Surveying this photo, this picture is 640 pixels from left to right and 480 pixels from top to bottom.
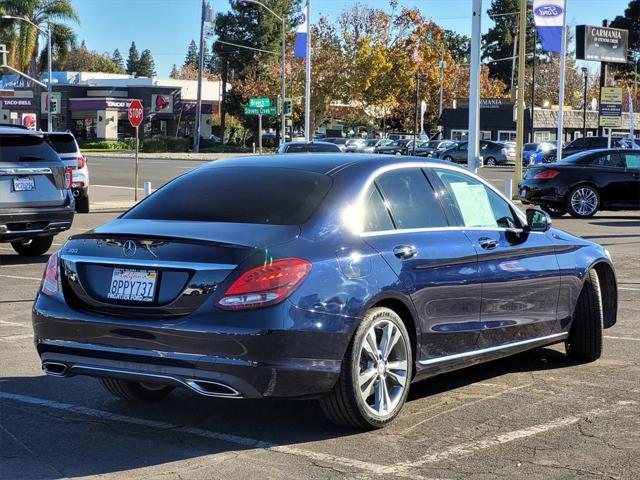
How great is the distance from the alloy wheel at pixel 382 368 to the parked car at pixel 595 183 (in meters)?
16.6

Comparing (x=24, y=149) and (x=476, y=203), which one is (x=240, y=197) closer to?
(x=476, y=203)

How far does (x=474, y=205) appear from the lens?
634 centimetres

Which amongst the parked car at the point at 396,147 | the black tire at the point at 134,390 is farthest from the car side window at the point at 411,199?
the parked car at the point at 396,147

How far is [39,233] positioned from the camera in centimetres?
1274

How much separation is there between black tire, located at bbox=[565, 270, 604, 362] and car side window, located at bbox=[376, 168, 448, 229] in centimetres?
169

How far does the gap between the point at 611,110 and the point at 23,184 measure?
1164 inches

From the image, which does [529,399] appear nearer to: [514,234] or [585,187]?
[514,234]

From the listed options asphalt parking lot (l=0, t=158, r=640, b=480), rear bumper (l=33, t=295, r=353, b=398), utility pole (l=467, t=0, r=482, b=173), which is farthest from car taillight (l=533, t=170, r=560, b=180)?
rear bumper (l=33, t=295, r=353, b=398)

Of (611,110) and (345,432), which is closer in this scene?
(345,432)

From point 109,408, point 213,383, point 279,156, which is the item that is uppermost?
point 279,156

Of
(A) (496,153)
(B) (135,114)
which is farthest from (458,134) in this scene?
(B) (135,114)

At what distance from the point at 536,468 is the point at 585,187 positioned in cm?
1742

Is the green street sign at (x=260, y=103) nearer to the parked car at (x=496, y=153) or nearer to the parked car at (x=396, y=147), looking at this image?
the parked car at (x=396, y=147)

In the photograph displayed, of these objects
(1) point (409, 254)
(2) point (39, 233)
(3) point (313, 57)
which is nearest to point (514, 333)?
(1) point (409, 254)
